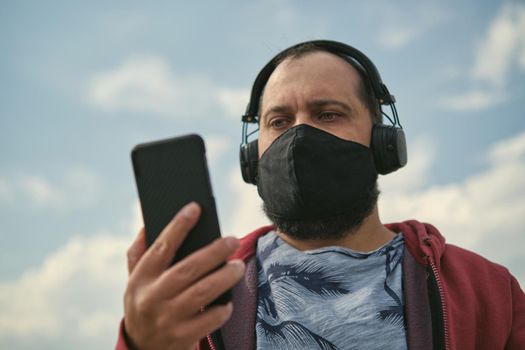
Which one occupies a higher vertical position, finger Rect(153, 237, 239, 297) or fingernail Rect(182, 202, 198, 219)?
fingernail Rect(182, 202, 198, 219)

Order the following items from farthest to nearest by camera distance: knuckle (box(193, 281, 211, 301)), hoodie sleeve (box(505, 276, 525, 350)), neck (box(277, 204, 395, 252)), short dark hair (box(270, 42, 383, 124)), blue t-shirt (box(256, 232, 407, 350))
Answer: short dark hair (box(270, 42, 383, 124)) → neck (box(277, 204, 395, 252)) → hoodie sleeve (box(505, 276, 525, 350)) → blue t-shirt (box(256, 232, 407, 350)) → knuckle (box(193, 281, 211, 301))

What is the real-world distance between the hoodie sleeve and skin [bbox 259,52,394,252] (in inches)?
31.3

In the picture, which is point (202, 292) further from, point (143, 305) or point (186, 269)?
point (143, 305)

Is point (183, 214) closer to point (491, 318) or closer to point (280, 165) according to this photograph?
point (280, 165)

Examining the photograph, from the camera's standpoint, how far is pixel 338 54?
348cm

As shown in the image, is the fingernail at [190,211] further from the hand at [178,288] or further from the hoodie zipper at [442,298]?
the hoodie zipper at [442,298]

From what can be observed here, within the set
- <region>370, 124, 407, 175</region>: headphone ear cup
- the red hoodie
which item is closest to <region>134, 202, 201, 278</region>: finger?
the red hoodie

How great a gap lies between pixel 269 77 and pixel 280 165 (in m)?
0.90

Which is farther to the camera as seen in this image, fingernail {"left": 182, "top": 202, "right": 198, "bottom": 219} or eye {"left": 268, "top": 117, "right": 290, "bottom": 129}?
eye {"left": 268, "top": 117, "right": 290, "bottom": 129}

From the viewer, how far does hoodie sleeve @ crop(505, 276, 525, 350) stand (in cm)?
273

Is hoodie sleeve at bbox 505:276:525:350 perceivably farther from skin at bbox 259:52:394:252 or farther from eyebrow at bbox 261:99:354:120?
eyebrow at bbox 261:99:354:120

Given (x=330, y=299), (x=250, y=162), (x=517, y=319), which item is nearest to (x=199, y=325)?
(x=330, y=299)

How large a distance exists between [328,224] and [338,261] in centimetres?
22

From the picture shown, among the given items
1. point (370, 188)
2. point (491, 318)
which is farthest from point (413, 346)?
point (370, 188)
